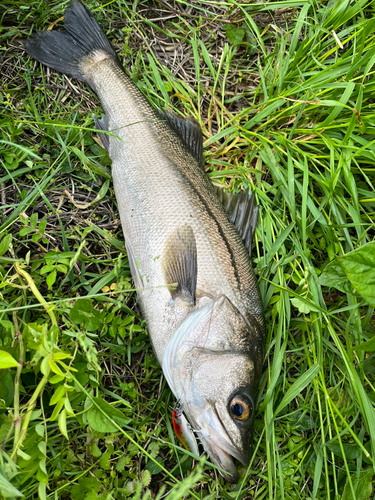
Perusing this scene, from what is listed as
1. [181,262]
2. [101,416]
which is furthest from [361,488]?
[181,262]

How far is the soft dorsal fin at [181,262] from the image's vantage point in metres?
2.35

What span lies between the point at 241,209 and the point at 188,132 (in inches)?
28.5

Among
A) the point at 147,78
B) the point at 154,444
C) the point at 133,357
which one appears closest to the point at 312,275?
the point at 133,357

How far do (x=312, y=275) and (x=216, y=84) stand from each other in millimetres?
1771

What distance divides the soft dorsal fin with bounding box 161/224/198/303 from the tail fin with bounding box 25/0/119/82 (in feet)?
5.05

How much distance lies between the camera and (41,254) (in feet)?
8.79

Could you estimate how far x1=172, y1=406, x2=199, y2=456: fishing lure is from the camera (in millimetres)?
2350

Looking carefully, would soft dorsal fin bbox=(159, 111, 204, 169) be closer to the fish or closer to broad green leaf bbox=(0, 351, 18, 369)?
the fish

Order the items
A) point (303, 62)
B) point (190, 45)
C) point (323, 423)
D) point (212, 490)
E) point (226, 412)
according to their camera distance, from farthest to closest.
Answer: point (190, 45), point (303, 62), point (323, 423), point (212, 490), point (226, 412)

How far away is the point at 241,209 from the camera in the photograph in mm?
2770

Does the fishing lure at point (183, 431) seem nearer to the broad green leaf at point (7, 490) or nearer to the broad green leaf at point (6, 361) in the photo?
the broad green leaf at point (7, 490)

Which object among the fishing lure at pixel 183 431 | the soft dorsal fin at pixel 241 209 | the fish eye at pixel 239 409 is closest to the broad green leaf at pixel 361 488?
the fish eye at pixel 239 409

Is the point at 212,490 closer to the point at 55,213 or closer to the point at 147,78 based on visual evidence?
the point at 55,213

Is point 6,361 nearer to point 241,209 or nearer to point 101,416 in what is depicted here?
point 101,416
